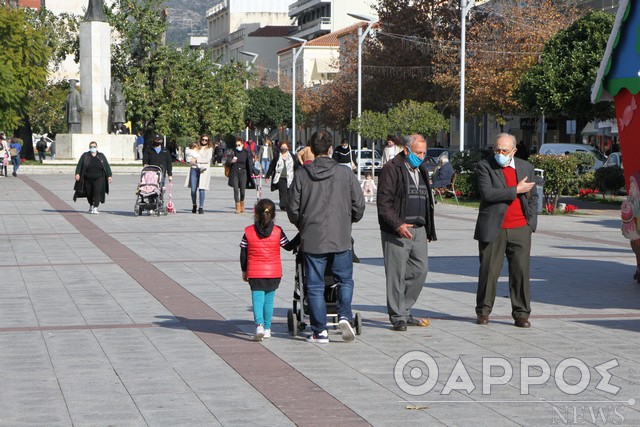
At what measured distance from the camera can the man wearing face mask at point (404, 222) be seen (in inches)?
411

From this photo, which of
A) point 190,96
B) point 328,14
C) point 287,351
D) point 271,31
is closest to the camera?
point 287,351

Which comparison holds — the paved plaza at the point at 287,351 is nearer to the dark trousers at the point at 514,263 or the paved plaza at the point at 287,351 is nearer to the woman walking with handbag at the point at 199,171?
the dark trousers at the point at 514,263

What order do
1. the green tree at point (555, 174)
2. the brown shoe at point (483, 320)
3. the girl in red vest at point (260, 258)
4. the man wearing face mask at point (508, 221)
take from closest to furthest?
the girl in red vest at point (260, 258)
the man wearing face mask at point (508, 221)
the brown shoe at point (483, 320)
the green tree at point (555, 174)

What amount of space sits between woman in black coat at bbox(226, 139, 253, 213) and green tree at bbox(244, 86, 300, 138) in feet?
225

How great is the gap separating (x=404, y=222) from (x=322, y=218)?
0.99 metres

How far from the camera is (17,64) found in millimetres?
51281

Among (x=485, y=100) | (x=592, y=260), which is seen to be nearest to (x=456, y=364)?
(x=592, y=260)

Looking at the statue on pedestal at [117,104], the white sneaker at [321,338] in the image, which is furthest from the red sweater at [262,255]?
the statue on pedestal at [117,104]

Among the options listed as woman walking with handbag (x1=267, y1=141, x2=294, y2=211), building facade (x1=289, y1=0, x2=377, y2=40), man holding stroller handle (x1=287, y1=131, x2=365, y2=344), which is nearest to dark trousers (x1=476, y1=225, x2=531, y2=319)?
man holding stroller handle (x1=287, y1=131, x2=365, y2=344)

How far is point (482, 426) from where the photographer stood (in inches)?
273

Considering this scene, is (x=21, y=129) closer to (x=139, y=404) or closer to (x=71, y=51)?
(x=71, y=51)

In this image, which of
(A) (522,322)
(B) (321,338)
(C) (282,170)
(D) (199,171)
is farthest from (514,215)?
(D) (199,171)

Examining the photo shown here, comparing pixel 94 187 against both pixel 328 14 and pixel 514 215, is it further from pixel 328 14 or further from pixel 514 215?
pixel 328 14

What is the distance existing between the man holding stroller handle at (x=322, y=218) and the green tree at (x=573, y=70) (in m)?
33.8
